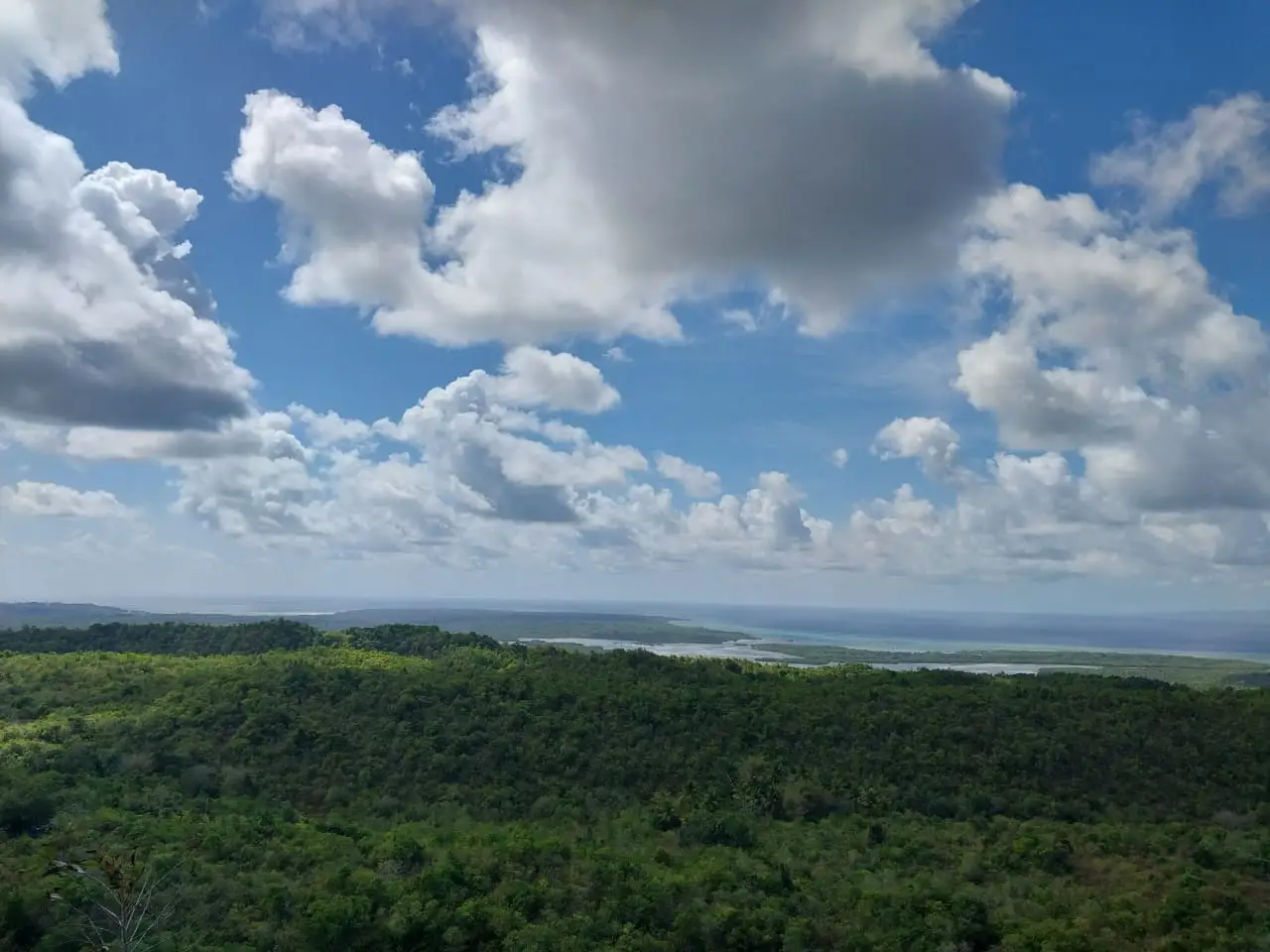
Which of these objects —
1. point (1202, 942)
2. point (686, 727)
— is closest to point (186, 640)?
point (686, 727)

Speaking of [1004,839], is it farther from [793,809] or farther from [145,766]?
[145,766]

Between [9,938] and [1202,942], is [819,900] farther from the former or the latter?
[9,938]

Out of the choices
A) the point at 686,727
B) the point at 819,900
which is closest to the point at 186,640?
the point at 686,727

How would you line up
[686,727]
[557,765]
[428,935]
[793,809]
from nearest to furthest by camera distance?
[428,935], [793,809], [557,765], [686,727]

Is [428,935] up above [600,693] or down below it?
below

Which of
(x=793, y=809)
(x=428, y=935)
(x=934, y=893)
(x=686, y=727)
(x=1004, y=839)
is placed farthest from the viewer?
(x=686, y=727)

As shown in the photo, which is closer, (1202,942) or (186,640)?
(1202,942)
